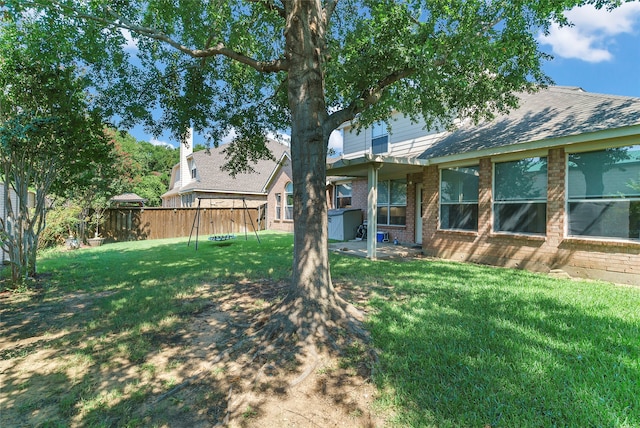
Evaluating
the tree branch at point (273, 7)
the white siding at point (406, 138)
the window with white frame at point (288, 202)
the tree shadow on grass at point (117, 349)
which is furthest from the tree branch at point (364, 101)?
the window with white frame at point (288, 202)

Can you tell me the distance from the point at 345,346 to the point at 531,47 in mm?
6271

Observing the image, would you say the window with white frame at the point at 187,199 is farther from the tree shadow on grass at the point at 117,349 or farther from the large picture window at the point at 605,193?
the large picture window at the point at 605,193

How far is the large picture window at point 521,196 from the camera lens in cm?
779

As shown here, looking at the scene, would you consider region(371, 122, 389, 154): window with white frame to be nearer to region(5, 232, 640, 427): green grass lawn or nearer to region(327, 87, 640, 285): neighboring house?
region(327, 87, 640, 285): neighboring house

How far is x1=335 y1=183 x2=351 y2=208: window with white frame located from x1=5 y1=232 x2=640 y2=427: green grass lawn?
9.03 m

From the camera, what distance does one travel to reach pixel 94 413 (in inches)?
101

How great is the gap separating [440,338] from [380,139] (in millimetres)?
12270

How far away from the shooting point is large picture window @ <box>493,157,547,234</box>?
779 cm

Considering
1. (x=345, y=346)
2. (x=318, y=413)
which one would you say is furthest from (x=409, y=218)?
(x=318, y=413)

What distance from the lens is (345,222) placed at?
48.4 ft

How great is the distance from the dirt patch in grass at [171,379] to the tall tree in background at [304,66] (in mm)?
634

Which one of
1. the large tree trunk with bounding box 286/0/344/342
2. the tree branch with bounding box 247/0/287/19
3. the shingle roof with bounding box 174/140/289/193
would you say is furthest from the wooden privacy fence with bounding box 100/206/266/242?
the large tree trunk with bounding box 286/0/344/342

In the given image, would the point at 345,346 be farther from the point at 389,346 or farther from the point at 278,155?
the point at 278,155

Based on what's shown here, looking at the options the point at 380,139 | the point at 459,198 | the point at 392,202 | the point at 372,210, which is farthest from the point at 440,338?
the point at 380,139
